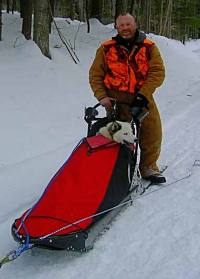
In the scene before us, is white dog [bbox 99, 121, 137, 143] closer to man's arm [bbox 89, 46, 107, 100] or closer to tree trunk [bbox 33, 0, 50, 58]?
man's arm [bbox 89, 46, 107, 100]

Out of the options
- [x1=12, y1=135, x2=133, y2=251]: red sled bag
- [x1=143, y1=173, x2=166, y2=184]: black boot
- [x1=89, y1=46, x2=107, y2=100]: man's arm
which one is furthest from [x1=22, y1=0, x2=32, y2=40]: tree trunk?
[x1=12, y1=135, x2=133, y2=251]: red sled bag

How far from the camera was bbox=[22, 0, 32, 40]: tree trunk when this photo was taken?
11.6 metres

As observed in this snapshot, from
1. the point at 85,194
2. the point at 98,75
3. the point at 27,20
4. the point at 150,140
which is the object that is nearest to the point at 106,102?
the point at 98,75

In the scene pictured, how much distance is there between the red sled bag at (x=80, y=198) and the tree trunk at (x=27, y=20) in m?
8.21

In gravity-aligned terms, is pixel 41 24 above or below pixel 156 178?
above

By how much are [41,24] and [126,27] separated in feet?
21.8

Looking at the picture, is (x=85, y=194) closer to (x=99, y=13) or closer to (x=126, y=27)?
(x=126, y=27)

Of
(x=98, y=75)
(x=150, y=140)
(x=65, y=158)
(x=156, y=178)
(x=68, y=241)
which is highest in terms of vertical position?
(x=98, y=75)

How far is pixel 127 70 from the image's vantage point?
14.4 ft

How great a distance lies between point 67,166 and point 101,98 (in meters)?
1.01

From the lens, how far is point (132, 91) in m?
4.49

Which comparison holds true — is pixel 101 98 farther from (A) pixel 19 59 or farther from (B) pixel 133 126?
(A) pixel 19 59

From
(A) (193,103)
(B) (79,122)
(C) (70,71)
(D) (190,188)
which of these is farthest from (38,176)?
(C) (70,71)

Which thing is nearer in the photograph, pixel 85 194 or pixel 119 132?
pixel 85 194
